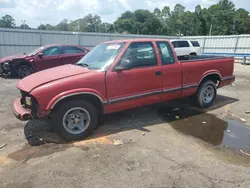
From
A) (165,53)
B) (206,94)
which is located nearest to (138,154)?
(165,53)

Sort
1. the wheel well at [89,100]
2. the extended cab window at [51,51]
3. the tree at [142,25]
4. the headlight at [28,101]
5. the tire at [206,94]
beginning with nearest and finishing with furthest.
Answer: the headlight at [28,101] < the wheel well at [89,100] < the tire at [206,94] < the extended cab window at [51,51] < the tree at [142,25]

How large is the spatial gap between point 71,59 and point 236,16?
67166mm

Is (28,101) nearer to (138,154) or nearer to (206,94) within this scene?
(138,154)

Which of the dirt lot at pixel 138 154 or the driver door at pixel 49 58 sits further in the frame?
the driver door at pixel 49 58

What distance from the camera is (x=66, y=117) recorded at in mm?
4289

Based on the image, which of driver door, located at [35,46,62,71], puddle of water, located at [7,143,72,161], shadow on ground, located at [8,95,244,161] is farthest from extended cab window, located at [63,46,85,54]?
puddle of water, located at [7,143,72,161]

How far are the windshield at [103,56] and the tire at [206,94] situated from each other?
2.60 m

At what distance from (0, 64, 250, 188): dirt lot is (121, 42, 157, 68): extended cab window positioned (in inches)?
52.9

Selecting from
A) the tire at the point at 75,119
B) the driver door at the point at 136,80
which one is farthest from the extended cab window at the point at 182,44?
the tire at the point at 75,119

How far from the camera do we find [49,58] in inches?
435

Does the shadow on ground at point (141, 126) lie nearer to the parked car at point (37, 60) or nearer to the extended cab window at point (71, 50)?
the parked car at point (37, 60)

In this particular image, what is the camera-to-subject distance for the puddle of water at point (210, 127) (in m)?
4.39

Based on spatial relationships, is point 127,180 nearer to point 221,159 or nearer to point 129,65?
point 221,159

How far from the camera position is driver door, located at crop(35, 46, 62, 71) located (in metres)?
11.0
